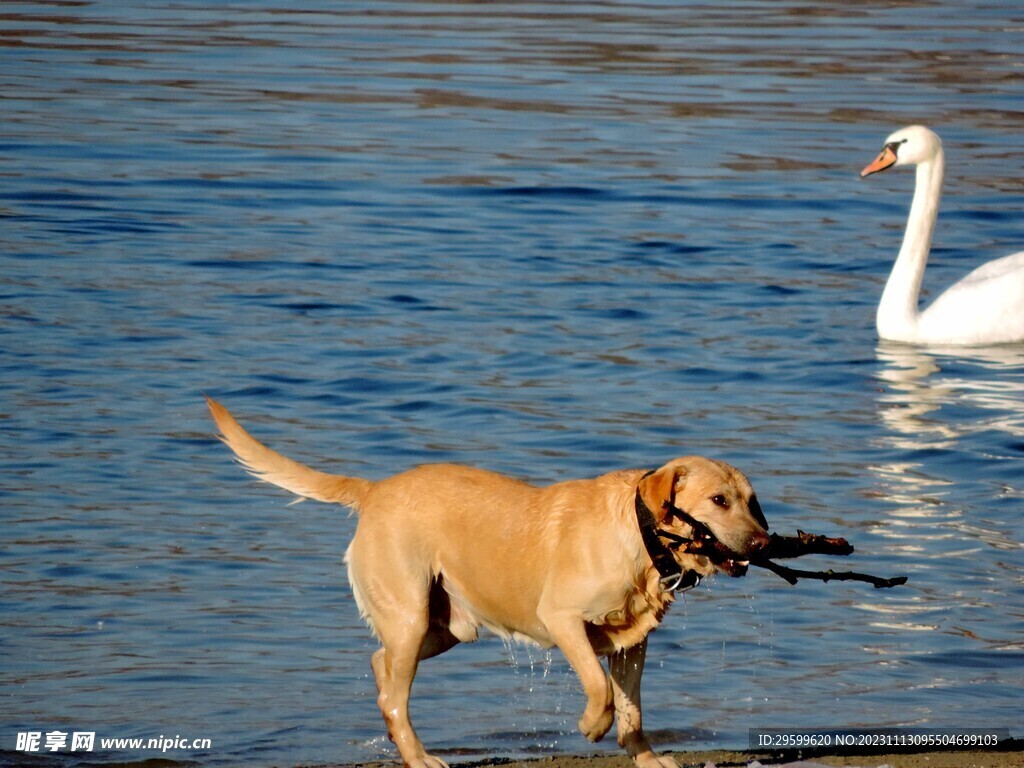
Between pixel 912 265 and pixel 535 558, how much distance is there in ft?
31.5

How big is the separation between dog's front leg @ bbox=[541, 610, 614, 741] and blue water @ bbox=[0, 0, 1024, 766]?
3.28 feet

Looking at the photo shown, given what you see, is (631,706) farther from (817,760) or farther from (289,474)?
(289,474)

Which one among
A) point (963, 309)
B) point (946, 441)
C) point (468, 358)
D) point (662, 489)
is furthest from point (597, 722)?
point (963, 309)

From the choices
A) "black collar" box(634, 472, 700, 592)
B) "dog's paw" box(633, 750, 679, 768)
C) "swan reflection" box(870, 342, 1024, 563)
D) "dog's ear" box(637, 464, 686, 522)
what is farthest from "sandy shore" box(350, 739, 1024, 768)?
"swan reflection" box(870, 342, 1024, 563)

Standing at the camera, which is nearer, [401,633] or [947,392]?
[401,633]

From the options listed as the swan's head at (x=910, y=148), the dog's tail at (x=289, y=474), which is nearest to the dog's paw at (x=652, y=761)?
the dog's tail at (x=289, y=474)

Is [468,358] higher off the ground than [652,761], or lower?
lower

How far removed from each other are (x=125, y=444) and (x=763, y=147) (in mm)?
13001

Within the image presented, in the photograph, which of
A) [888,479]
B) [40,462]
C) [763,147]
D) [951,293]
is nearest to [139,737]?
[40,462]

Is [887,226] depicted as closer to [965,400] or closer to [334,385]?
[965,400]

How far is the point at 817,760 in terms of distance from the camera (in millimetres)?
6520

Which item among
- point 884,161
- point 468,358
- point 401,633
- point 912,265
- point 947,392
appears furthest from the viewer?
point 884,161

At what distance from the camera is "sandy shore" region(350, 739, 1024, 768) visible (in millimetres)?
6410

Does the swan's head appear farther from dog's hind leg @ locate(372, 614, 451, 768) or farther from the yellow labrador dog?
dog's hind leg @ locate(372, 614, 451, 768)
